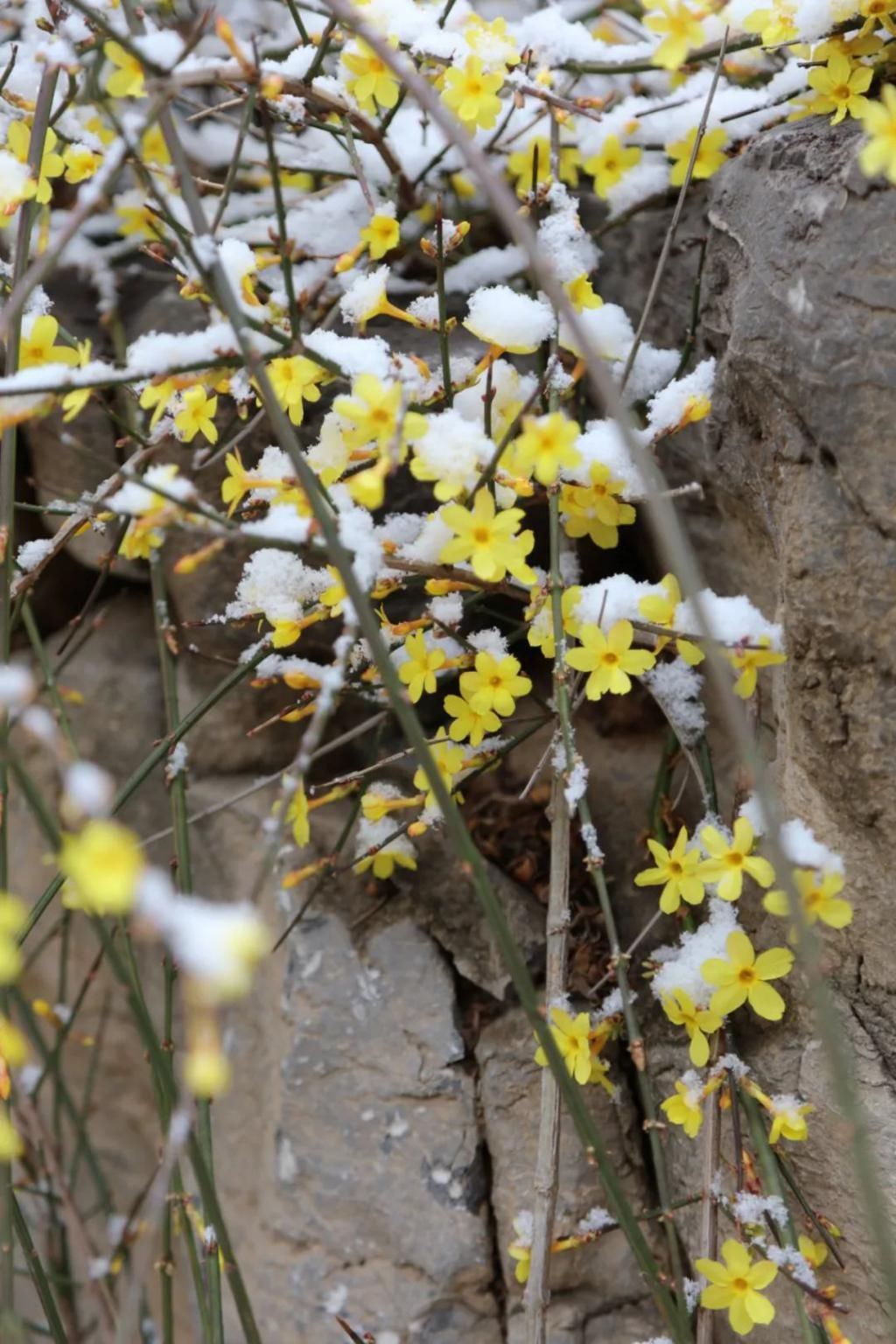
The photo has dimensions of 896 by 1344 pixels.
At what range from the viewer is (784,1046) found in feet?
4.01

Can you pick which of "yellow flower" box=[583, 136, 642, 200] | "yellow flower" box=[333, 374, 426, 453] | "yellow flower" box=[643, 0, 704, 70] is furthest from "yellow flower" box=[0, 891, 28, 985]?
"yellow flower" box=[583, 136, 642, 200]

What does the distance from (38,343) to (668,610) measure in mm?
670

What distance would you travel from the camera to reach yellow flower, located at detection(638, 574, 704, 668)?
3.72ft

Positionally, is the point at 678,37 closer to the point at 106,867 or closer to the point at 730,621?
the point at 730,621

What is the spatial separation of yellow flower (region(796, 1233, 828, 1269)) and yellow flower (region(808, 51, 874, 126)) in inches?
44.7

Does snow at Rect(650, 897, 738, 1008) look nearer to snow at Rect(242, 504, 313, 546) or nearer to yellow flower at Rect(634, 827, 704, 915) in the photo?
yellow flower at Rect(634, 827, 704, 915)

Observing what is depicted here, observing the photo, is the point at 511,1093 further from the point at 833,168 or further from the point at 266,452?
the point at 833,168

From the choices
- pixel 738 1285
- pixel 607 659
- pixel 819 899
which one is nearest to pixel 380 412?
pixel 607 659

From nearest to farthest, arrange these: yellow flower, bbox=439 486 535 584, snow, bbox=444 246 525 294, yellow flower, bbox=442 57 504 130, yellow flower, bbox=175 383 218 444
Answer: yellow flower, bbox=439 486 535 584, yellow flower, bbox=175 383 218 444, yellow flower, bbox=442 57 504 130, snow, bbox=444 246 525 294

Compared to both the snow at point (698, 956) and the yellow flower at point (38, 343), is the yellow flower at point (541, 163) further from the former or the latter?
the snow at point (698, 956)

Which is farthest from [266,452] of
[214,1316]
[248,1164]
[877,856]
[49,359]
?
[248,1164]

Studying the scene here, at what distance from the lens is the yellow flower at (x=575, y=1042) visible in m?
1.13

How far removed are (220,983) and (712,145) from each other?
1.22 metres

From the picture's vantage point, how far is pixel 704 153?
137 centimetres
